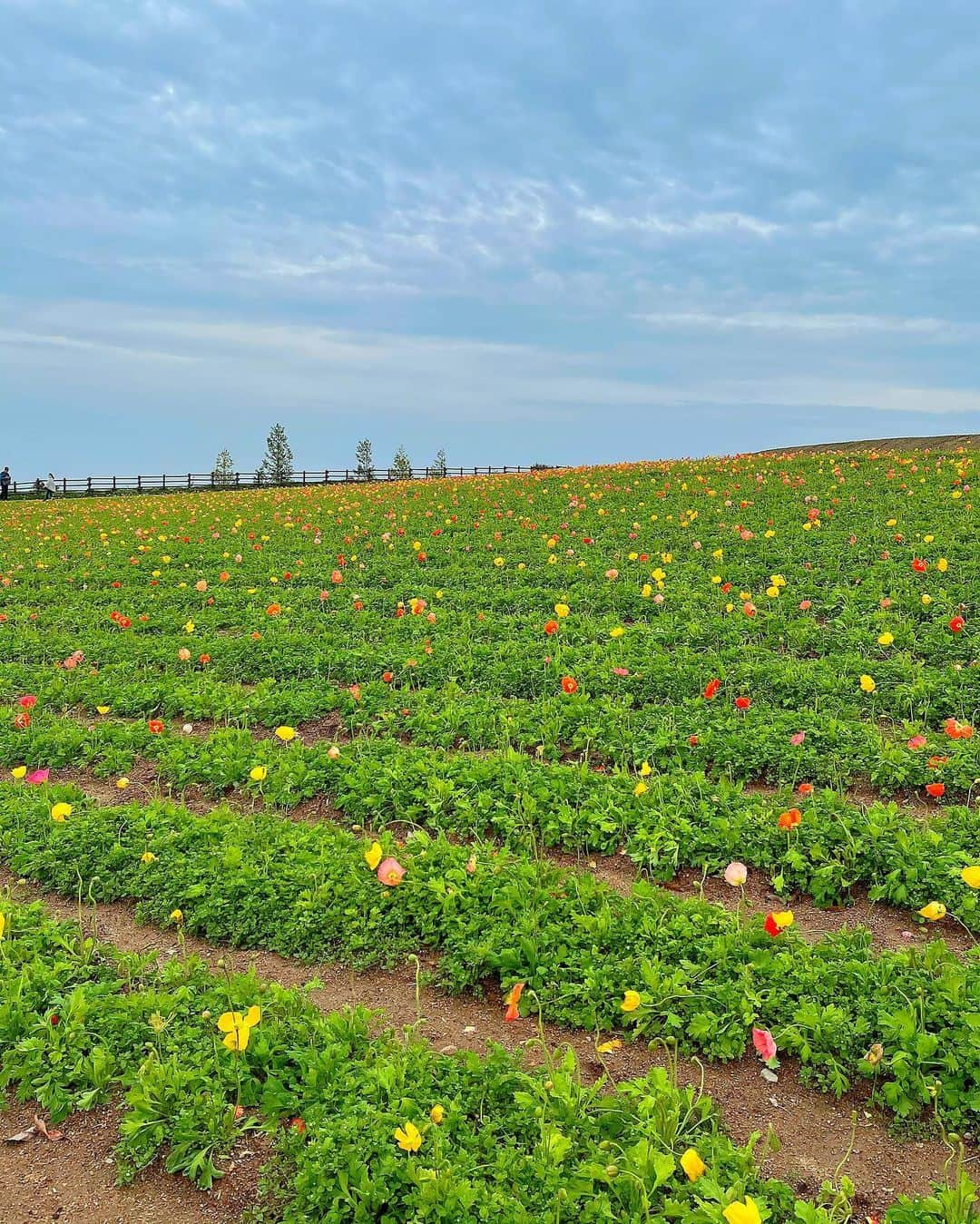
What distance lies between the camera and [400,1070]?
9.76 ft

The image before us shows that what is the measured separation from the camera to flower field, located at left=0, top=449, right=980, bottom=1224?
2785 mm

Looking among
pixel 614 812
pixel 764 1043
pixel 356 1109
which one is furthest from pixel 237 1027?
pixel 614 812

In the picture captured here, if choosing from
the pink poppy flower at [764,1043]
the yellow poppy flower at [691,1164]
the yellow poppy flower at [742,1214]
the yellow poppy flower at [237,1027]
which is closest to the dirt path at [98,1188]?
the yellow poppy flower at [237,1027]

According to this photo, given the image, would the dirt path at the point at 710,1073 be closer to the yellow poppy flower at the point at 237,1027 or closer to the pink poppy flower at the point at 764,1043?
the pink poppy flower at the point at 764,1043

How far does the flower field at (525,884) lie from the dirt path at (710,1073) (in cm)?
2

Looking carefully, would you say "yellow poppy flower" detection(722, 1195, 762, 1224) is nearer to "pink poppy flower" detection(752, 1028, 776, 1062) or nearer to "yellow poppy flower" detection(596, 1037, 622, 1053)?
"pink poppy flower" detection(752, 1028, 776, 1062)

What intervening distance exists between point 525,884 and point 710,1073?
Answer: 4.00 ft

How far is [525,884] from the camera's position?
4094mm

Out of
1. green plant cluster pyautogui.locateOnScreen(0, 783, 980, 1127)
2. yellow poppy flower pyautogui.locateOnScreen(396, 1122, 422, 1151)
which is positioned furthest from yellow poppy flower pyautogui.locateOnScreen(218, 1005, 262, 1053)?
green plant cluster pyautogui.locateOnScreen(0, 783, 980, 1127)

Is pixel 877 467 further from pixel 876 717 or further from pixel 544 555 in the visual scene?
pixel 876 717

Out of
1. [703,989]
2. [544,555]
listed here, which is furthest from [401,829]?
[544,555]

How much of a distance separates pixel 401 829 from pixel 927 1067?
2.95 meters

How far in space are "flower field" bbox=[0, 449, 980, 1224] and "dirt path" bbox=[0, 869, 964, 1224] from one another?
2 cm

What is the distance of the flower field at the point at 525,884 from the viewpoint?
2.79 m
